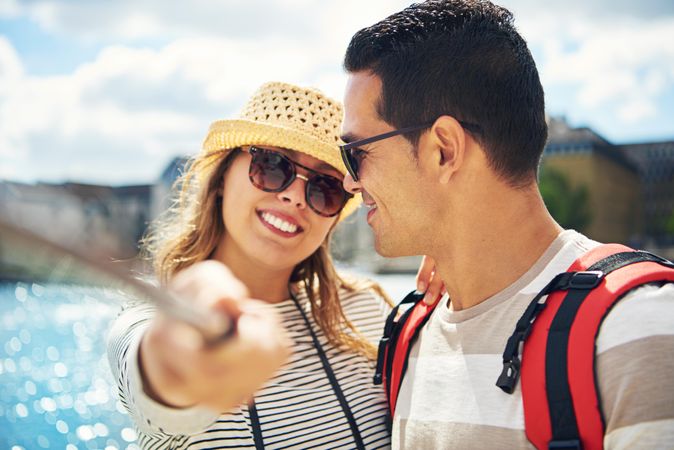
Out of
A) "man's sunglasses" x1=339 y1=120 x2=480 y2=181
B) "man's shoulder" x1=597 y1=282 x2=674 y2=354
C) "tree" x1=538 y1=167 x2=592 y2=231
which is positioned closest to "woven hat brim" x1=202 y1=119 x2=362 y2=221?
"man's sunglasses" x1=339 y1=120 x2=480 y2=181

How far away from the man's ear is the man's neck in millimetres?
129

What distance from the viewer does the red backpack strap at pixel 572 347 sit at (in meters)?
1.45

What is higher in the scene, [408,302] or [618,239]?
[408,302]

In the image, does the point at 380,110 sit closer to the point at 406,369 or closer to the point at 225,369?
the point at 406,369

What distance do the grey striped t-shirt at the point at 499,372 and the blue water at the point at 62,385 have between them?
3.00 feet

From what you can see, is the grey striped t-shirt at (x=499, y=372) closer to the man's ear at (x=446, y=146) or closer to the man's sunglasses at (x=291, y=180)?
the man's ear at (x=446, y=146)

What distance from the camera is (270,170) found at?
2.72 m

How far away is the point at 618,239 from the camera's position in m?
70.6

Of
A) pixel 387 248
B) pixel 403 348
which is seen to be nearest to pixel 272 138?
pixel 387 248

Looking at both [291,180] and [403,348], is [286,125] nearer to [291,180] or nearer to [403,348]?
[291,180]

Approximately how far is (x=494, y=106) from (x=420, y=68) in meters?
0.25

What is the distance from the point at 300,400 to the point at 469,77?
4.07 feet

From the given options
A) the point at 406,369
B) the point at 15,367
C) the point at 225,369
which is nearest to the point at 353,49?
the point at 406,369

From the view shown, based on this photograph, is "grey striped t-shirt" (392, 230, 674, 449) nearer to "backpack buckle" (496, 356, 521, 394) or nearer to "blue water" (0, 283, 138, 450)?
"backpack buckle" (496, 356, 521, 394)
